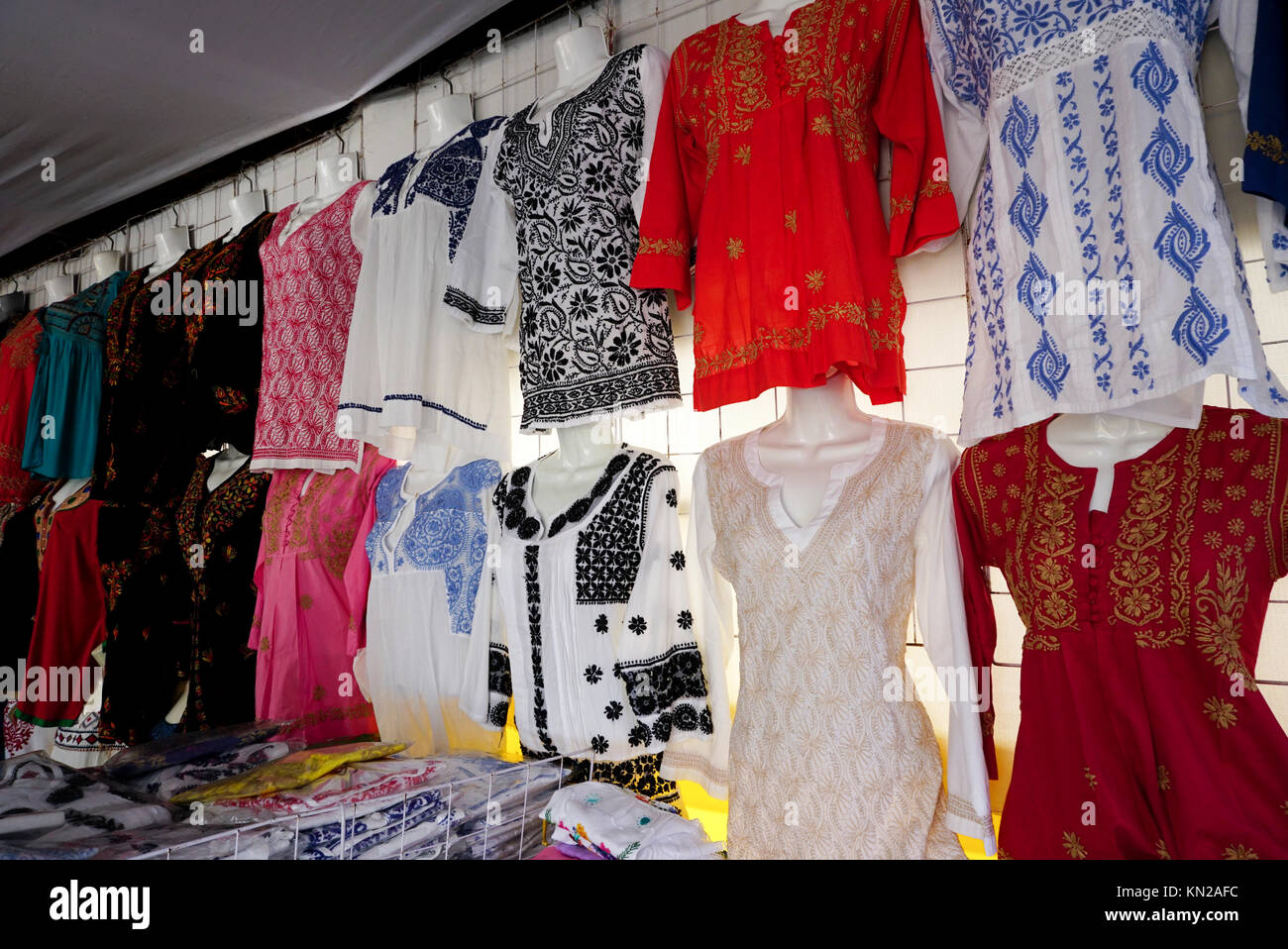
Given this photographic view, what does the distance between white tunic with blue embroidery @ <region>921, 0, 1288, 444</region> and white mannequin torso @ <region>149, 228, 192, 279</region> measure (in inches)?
132

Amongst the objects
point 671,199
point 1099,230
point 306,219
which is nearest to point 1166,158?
point 1099,230

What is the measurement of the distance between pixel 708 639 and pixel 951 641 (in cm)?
57

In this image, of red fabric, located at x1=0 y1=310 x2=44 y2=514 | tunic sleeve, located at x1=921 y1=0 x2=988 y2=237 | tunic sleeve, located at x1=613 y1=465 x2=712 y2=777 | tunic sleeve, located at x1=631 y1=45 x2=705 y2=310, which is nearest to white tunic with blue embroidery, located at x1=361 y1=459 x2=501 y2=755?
tunic sleeve, located at x1=613 y1=465 x2=712 y2=777

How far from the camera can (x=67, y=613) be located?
372 centimetres

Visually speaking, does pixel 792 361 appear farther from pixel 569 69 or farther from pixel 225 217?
pixel 225 217

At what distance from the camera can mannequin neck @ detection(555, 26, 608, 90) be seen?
→ 8.02ft

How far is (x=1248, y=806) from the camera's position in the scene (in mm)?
1393

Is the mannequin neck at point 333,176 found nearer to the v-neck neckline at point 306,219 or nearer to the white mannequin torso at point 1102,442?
the v-neck neckline at point 306,219

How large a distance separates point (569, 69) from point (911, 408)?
1.29 m

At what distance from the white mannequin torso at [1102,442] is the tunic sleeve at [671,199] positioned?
918 mm

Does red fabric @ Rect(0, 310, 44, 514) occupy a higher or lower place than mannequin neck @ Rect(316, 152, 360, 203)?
lower

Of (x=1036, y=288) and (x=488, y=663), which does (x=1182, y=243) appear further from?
(x=488, y=663)

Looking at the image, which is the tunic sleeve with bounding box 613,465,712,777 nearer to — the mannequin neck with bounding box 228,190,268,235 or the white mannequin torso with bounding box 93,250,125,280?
the mannequin neck with bounding box 228,190,268,235
